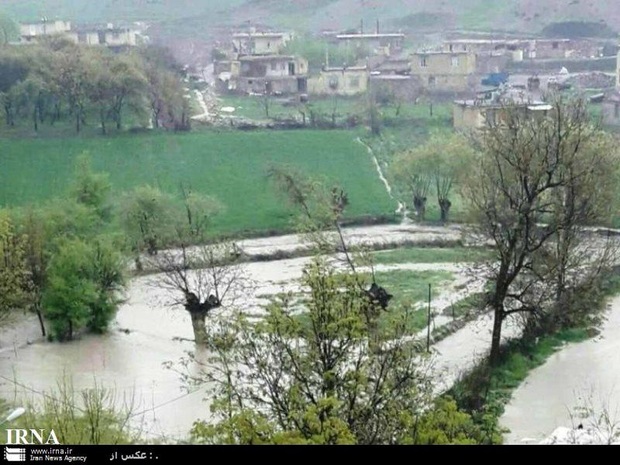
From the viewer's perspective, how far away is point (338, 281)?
318 centimetres

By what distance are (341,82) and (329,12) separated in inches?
178

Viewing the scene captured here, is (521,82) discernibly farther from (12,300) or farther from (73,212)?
(12,300)

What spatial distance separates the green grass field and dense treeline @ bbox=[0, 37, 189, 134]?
41 centimetres

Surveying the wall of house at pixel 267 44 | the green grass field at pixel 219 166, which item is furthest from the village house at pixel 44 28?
the green grass field at pixel 219 166

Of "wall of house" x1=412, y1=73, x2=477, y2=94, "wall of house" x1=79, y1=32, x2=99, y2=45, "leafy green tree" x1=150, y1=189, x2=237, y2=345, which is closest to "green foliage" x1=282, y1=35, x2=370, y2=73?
"wall of house" x1=412, y1=73, x2=477, y2=94

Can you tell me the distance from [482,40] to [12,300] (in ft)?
31.8

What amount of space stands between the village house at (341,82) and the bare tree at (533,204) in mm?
6559

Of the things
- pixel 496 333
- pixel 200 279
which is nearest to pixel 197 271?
pixel 200 279

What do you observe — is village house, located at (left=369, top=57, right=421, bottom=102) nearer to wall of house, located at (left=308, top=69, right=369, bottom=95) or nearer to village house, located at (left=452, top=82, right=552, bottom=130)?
wall of house, located at (left=308, top=69, right=369, bottom=95)

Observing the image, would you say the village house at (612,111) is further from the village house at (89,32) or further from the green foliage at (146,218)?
the village house at (89,32)

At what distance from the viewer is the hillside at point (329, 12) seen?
1488 centimetres

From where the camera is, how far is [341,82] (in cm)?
1215

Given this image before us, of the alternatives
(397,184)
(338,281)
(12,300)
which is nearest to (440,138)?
(397,184)

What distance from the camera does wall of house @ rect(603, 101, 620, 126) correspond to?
399 inches
